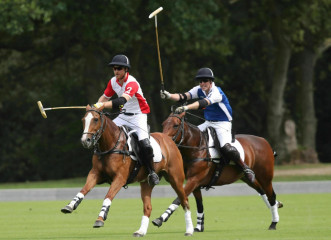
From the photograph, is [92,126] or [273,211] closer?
[92,126]

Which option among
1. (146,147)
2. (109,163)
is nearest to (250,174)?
(146,147)

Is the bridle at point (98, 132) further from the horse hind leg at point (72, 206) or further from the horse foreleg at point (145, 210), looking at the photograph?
the horse foreleg at point (145, 210)

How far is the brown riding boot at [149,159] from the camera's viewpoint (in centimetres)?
1123

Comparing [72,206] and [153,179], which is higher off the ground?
[72,206]

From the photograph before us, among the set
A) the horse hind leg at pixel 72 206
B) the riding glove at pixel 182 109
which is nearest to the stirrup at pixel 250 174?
the riding glove at pixel 182 109

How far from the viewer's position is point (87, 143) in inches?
404

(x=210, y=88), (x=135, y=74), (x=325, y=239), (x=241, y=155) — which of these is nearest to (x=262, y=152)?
(x=241, y=155)

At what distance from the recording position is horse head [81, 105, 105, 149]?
33.9 ft

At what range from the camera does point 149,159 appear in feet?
36.9

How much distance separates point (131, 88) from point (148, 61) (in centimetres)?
2258

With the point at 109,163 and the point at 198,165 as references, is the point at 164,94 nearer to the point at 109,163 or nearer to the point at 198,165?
the point at 198,165

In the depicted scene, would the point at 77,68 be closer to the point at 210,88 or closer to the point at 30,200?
the point at 30,200

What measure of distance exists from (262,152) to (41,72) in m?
21.1

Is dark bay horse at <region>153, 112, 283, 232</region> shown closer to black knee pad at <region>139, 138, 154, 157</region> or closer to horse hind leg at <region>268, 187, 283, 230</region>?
horse hind leg at <region>268, 187, 283, 230</region>
